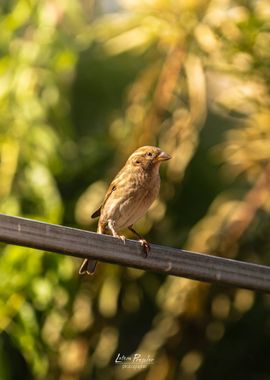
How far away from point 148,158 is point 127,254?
201cm

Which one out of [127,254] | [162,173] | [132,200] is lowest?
[162,173]

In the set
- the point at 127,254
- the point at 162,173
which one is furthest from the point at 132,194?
the point at 127,254

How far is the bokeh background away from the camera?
6.12 meters

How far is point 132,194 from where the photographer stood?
5148 mm

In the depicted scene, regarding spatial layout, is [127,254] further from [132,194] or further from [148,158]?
[148,158]

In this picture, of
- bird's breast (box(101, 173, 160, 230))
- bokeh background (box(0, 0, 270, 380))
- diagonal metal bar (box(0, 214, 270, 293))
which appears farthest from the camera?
bokeh background (box(0, 0, 270, 380))

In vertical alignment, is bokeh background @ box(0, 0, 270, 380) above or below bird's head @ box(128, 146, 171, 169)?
below

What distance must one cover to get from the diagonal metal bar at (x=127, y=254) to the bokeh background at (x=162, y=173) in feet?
8.08

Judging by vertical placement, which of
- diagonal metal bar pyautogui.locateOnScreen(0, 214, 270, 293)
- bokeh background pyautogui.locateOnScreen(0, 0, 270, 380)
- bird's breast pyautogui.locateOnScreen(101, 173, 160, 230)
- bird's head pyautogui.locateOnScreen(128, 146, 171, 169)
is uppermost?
diagonal metal bar pyautogui.locateOnScreen(0, 214, 270, 293)

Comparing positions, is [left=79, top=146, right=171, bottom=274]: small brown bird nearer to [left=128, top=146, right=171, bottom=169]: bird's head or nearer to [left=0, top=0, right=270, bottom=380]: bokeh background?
[left=128, top=146, right=171, bottom=169]: bird's head

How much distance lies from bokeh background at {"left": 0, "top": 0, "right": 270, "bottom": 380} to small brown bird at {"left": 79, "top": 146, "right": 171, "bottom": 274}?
652 mm

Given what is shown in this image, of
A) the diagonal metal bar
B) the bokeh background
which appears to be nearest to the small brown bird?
the bokeh background

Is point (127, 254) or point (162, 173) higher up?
point (127, 254)

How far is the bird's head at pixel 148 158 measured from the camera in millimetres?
5227
